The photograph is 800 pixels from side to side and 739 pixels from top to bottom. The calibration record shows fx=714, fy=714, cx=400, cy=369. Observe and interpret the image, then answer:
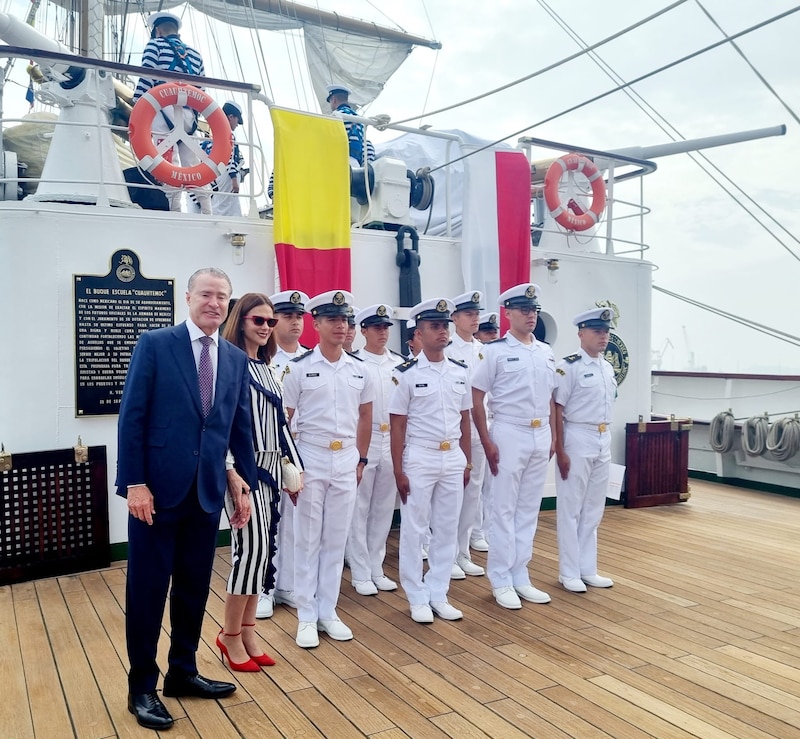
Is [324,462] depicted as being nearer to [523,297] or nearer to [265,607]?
[265,607]

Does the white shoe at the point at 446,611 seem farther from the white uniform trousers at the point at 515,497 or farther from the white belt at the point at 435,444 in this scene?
the white belt at the point at 435,444

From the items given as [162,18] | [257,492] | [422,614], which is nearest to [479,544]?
[422,614]

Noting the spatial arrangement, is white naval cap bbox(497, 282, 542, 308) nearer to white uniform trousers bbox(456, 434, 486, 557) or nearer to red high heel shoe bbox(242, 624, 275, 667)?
white uniform trousers bbox(456, 434, 486, 557)

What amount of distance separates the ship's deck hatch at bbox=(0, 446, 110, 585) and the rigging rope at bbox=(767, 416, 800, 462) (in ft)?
21.3

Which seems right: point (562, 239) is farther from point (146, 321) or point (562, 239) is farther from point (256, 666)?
point (256, 666)

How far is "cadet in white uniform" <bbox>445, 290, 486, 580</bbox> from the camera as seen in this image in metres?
4.78

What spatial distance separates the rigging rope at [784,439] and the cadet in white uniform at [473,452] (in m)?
3.87

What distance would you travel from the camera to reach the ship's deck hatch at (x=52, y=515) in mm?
4363

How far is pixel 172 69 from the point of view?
5.59 meters

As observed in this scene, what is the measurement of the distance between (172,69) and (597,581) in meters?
4.87

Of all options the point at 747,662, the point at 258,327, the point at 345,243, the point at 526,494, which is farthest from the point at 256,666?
the point at 345,243

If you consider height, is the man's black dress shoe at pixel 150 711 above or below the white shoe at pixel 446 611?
above

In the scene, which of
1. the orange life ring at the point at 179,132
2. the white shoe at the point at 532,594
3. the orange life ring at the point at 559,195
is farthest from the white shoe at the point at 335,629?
the orange life ring at the point at 559,195

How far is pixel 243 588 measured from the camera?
296 centimetres
